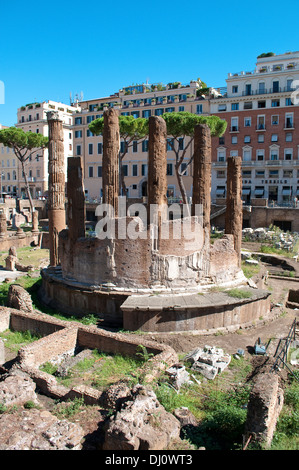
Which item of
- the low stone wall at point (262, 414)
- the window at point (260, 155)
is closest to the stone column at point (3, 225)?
the low stone wall at point (262, 414)

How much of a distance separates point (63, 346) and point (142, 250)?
372 centimetres

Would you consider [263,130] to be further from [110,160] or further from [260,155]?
[110,160]

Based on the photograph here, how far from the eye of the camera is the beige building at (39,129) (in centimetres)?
4844

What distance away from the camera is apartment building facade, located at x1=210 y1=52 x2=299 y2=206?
36.5m

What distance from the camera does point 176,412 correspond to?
622 centimetres

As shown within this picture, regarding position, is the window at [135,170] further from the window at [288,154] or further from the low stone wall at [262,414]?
the low stone wall at [262,414]

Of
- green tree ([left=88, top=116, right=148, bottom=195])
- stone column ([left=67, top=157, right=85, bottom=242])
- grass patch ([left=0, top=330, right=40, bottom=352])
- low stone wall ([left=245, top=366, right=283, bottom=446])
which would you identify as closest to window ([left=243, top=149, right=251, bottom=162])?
green tree ([left=88, top=116, right=148, bottom=195])

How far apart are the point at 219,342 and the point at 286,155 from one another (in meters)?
31.1

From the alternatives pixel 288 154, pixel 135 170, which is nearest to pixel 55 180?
pixel 135 170

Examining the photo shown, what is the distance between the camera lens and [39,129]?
48906 millimetres

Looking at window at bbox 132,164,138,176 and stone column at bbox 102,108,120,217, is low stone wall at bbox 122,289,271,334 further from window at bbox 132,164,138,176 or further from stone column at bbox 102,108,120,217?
window at bbox 132,164,138,176

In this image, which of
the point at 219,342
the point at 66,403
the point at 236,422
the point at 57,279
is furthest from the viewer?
the point at 57,279
